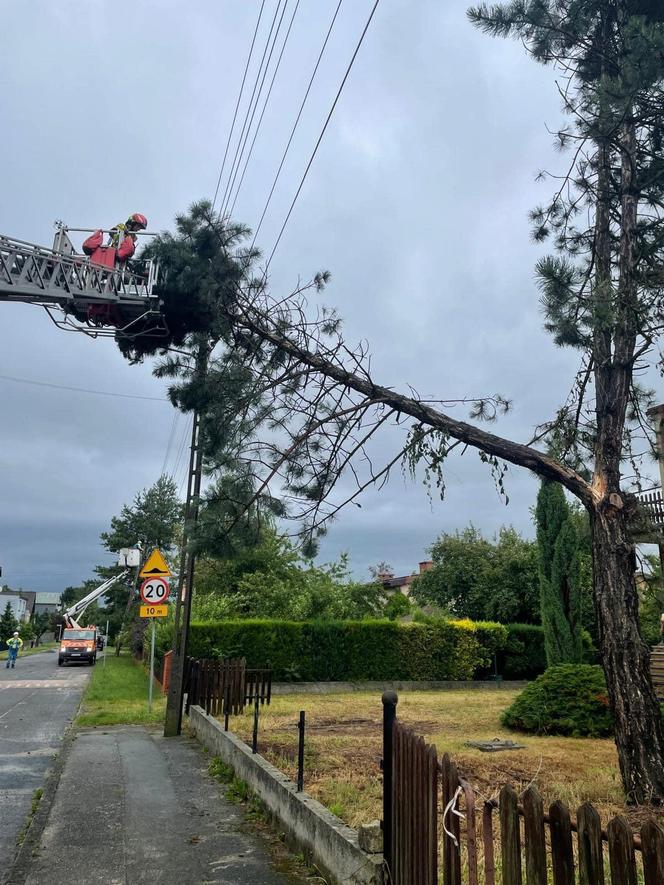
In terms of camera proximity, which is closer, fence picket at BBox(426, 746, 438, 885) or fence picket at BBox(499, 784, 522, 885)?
fence picket at BBox(499, 784, 522, 885)

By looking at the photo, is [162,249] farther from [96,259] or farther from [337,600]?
[337,600]

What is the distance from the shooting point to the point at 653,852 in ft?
8.04

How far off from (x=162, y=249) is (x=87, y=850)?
249 inches

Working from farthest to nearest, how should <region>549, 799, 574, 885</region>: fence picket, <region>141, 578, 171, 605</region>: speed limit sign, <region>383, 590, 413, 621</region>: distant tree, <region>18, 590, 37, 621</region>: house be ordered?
<region>18, 590, 37, 621</region>: house → <region>383, 590, 413, 621</region>: distant tree → <region>141, 578, 171, 605</region>: speed limit sign → <region>549, 799, 574, 885</region>: fence picket

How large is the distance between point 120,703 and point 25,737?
4.93 metres

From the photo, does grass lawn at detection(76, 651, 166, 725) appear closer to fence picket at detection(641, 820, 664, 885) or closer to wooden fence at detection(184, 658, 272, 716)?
wooden fence at detection(184, 658, 272, 716)

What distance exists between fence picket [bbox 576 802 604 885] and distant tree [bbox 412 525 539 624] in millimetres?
29886

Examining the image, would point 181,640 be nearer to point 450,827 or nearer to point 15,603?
point 450,827

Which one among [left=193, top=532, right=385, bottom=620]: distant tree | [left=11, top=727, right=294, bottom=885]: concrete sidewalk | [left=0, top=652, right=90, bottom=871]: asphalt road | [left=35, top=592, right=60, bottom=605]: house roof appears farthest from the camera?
[left=35, top=592, right=60, bottom=605]: house roof

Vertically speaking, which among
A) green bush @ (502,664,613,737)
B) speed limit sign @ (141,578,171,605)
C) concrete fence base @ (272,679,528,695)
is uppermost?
speed limit sign @ (141,578,171,605)

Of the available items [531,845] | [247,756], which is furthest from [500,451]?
[531,845]

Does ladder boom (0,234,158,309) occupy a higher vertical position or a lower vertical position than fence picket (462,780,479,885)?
higher

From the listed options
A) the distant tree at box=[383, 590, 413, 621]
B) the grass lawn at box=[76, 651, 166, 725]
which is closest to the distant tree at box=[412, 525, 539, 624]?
the distant tree at box=[383, 590, 413, 621]

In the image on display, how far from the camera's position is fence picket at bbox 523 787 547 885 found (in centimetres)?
304
